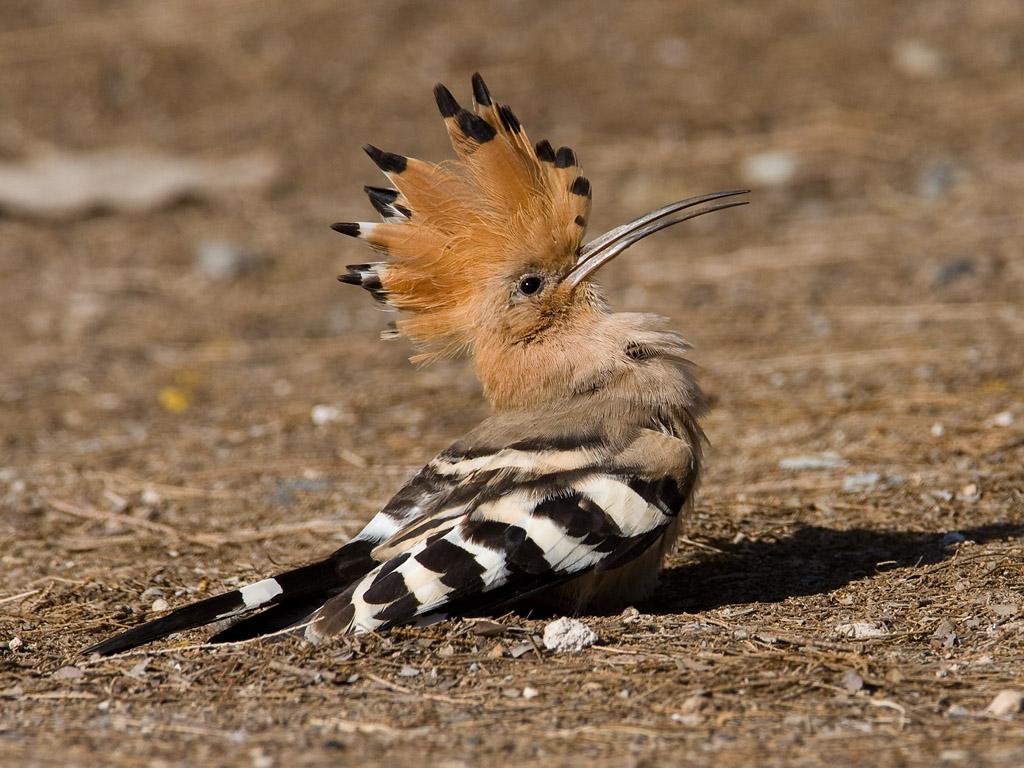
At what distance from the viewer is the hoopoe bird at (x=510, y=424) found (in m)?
3.47

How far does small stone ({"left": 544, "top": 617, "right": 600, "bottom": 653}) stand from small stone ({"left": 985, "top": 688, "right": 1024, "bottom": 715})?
998 millimetres

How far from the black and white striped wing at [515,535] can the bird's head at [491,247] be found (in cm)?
52

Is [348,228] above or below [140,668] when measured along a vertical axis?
above

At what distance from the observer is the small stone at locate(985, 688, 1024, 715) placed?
283 centimetres

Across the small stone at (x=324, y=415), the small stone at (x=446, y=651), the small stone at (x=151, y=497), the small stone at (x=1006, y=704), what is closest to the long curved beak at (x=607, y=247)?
the small stone at (x=446, y=651)

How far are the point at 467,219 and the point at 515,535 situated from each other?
1.12 metres

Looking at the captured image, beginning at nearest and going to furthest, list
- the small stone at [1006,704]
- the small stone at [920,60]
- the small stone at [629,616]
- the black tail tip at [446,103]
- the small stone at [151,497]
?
the small stone at [1006,704]
the small stone at [629,616]
the black tail tip at [446,103]
the small stone at [151,497]
the small stone at [920,60]

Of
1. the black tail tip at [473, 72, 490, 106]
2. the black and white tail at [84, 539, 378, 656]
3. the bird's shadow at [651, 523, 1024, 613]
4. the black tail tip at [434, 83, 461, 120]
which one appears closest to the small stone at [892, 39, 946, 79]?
the bird's shadow at [651, 523, 1024, 613]

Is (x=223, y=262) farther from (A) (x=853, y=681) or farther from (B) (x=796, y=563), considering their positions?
(A) (x=853, y=681)

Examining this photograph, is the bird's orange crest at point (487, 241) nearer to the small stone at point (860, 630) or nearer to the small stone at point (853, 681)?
the small stone at point (860, 630)

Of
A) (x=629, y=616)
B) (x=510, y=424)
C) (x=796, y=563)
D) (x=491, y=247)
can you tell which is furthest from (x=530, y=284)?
(x=796, y=563)

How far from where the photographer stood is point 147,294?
8.53 meters

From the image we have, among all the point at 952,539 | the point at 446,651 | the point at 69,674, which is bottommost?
the point at 69,674

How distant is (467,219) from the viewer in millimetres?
4102
